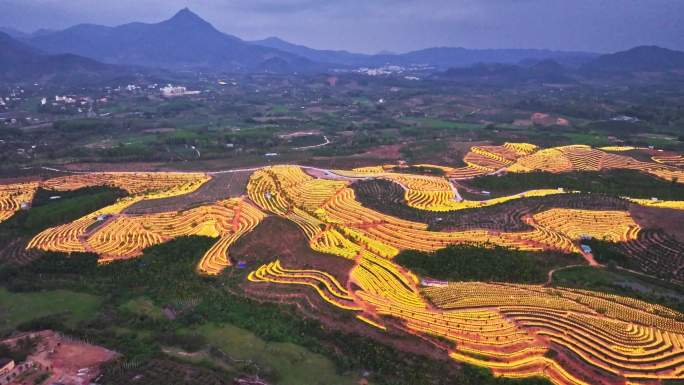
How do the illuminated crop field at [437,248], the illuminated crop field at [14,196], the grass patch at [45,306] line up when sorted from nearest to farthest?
the illuminated crop field at [437,248] → the grass patch at [45,306] → the illuminated crop field at [14,196]

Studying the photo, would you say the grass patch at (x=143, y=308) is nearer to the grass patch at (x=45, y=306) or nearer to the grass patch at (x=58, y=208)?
the grass patch at (x=45, y=306)

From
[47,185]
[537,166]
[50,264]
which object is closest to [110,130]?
[47,185]

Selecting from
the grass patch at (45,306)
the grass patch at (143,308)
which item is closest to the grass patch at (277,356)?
the grass patch at (143,308)

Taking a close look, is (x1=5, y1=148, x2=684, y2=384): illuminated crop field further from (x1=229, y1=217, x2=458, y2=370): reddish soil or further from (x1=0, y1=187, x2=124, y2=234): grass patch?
(x1=0, y1=187, x2=124, y2=234): grass patch

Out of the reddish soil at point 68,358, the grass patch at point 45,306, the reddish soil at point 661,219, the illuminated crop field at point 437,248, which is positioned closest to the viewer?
the reddish soil at point 68,358

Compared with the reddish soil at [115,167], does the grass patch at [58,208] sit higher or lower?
lower

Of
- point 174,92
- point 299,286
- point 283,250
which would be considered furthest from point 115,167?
point 174,92

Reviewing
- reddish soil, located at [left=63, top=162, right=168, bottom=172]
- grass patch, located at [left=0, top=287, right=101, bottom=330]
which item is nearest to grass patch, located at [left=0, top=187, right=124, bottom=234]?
reddish soil, located at [left=63, top=162, right=168, bottom=172]

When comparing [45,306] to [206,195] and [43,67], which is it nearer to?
[206,195]
